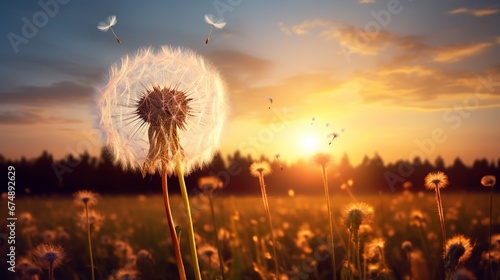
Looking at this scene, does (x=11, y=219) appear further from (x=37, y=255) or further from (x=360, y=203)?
A: (x=360, y=203)

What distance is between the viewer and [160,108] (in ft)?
10.4

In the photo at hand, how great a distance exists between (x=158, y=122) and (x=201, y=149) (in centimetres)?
50

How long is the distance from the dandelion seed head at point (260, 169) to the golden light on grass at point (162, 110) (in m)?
0.31

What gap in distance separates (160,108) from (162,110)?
3 centimetres

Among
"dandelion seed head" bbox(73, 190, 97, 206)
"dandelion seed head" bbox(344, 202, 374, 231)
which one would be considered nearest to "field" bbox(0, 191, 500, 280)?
"dandelion seed head" bbox(344, 202, 374, 231)

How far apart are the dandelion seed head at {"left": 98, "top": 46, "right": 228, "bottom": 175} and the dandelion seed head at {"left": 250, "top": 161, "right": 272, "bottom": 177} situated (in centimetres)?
32

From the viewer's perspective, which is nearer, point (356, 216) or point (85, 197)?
point (356, 216)

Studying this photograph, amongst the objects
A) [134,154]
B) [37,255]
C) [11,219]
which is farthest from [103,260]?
[134,154]

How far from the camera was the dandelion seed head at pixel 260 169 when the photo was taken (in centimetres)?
364

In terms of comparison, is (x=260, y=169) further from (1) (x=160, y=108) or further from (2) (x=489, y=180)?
(2) (x=489, y=180)

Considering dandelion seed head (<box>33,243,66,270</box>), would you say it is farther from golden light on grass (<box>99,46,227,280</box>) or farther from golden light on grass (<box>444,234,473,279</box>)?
golden light on grass (<box>444,234,473,279</box>)

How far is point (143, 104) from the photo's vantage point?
332 centimetres

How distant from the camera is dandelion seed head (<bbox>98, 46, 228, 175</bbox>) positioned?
10.6ft

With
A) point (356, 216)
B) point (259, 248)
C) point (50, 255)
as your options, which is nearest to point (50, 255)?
point (50, 255)
